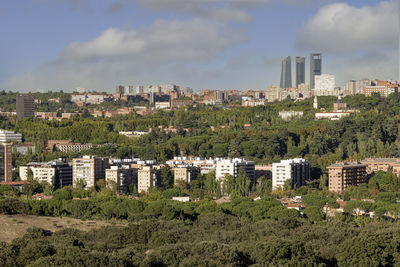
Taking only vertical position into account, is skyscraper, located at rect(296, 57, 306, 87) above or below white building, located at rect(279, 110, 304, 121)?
above

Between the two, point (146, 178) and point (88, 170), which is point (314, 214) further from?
point (88, 170)

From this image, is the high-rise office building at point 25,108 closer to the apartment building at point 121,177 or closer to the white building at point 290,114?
the white building at point 290,114

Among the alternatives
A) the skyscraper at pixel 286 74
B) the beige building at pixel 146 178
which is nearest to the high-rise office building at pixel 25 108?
the beige building at pixel 146 178

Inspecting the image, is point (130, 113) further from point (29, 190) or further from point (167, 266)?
point (167, 266)

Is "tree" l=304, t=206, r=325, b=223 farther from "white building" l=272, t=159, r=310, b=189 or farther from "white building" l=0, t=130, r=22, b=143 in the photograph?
"white building" l=0, t=130, r=22, b=143

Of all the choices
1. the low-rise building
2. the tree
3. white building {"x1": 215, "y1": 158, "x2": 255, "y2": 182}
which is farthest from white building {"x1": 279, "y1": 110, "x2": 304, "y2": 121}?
the tree

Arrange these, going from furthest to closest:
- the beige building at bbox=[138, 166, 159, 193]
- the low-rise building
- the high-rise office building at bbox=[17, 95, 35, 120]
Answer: the high-rise office building at bbox=[17, 95, 35, 120] < the low-rise building < the beige building at bbox=[138, 166, 159, 193]

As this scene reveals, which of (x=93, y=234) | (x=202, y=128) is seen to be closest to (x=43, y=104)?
(x=202, y=128)
